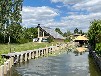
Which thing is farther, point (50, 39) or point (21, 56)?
point (50, 39)

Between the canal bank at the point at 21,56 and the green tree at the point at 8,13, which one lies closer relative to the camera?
the canal bank at the point at 21,56

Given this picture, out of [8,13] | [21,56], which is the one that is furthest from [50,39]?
[21,56]

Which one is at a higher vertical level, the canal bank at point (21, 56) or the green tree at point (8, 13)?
the green tree at point (8, 13)

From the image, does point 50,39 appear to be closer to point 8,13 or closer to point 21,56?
point 8,13

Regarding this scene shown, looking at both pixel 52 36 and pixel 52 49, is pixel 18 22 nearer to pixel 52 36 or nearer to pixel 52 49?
pixel 52 49

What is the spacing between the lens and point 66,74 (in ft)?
119

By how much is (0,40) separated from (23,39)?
8.89m

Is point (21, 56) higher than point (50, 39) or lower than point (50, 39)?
lower

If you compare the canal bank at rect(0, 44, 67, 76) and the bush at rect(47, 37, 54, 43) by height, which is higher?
the bush at rect(47, 37, 54, 43)

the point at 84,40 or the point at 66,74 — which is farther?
the point at 84,40

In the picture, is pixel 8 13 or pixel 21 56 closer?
pixel 21 56

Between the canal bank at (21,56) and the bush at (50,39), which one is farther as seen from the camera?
the bush at (50,39)

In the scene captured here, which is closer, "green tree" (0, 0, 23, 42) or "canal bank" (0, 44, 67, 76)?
"canal bank" (0, 44, 67, 76)

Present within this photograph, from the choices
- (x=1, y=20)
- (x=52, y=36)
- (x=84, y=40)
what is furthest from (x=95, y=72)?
(x=84, y=40)
